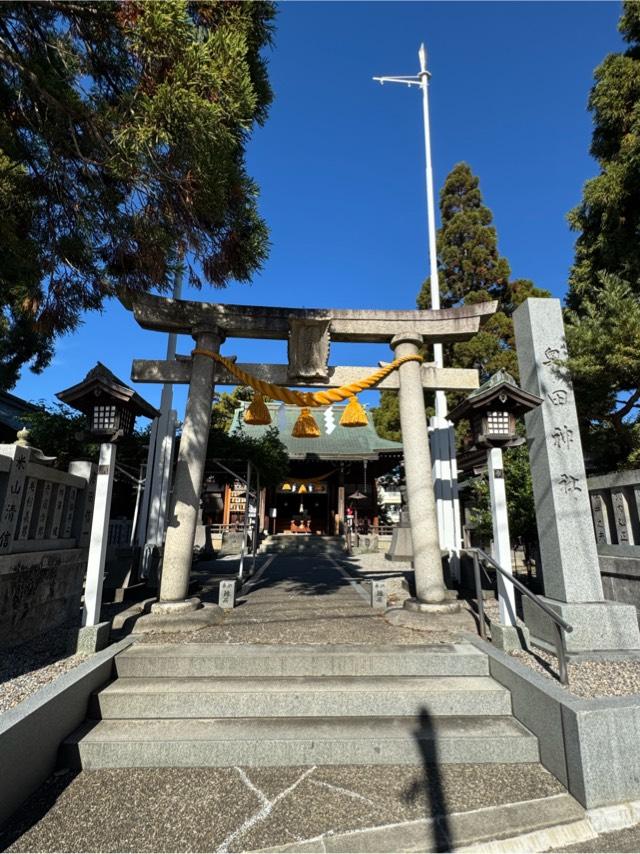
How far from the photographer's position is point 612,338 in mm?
5812

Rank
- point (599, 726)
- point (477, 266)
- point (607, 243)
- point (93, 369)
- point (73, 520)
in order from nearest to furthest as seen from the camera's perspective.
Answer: point (599, 726) → point (93, 369) → point (73, 520) → point (607, 243) → point (477, 266)

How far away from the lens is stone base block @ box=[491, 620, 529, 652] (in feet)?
15.6

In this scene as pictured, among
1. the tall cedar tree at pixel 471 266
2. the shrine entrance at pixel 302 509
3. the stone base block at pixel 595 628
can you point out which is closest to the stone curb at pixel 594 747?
the stone base block at pixel 595 628

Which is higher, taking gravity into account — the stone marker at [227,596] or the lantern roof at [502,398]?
the lantern roof at [502,398]

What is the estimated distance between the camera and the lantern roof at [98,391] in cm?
534

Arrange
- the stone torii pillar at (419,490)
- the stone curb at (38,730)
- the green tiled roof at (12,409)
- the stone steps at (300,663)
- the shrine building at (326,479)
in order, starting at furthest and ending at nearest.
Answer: the shrine building at (326,479) → the green tiled roof at (12,409) → the stone torii pillar at (419,490) → the stone steps at (300,663) → the stone curb at (38,730)

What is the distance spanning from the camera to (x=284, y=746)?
341 cm

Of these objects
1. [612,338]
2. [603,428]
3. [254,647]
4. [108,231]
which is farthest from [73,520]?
[603,428]

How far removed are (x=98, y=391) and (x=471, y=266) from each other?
16027mm

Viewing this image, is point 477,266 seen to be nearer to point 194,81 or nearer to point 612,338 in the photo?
point 612,338

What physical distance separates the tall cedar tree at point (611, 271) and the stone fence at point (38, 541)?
25.5ft

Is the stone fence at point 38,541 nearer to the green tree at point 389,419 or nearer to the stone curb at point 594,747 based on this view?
the stone curb at point 594,747

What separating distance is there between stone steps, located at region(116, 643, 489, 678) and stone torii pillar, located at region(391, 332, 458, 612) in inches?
49.4

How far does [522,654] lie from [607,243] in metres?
7.62
